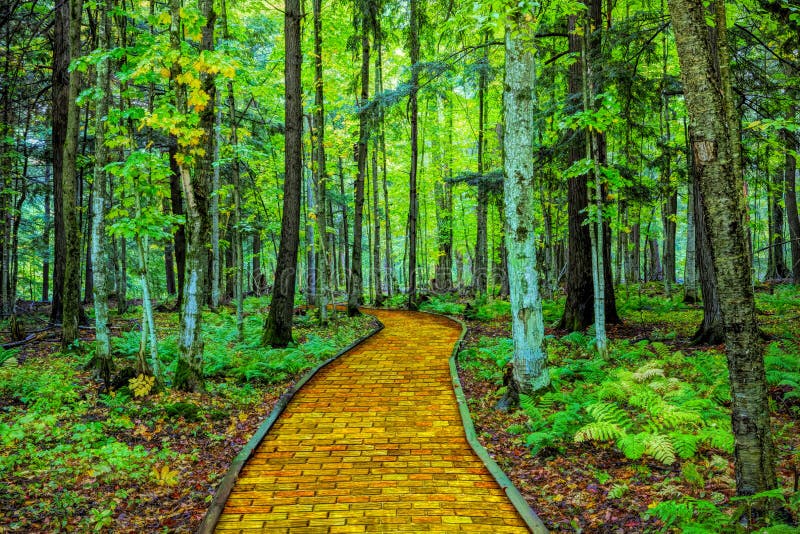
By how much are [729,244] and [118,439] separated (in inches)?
277

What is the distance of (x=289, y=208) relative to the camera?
38.8ft

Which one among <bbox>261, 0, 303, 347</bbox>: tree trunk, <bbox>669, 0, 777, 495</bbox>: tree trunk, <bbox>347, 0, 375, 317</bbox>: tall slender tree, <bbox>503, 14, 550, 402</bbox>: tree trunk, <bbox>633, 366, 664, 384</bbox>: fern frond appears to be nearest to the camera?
<bbox>669, 0, 777, 495</bbox>: tree trunk

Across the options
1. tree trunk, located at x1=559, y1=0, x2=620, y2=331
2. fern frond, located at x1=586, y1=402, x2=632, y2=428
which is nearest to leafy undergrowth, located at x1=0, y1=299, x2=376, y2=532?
fern frond, located at x1=586, y1=402, x2=632, y2=428

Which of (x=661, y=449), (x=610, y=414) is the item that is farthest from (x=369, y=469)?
(x=661, y=449)

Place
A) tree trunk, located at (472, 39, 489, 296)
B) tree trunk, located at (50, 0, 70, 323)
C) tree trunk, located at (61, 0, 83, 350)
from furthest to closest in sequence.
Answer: tree trunk, located at (472, 39, 489, 296), tree trunk, located at (50, 0, 70, 323), tree trunk, located at (61, 0, 83, 350)

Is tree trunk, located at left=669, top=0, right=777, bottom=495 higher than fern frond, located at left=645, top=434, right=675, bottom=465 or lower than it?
higher

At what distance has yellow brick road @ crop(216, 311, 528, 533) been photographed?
4098 millimetres

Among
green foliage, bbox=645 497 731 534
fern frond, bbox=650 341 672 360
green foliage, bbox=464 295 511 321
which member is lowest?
green foliage, bbox=645 497 731 534

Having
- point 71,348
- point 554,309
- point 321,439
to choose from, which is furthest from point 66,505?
point 554,309

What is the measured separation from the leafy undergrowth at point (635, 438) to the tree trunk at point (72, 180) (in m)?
8.15

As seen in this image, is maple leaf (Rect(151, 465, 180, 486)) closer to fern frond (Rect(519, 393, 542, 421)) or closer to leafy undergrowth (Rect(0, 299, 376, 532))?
leafy undergrowth (Rect(0, 299, 376, 532))

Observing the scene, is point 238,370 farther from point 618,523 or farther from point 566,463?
point 618,523

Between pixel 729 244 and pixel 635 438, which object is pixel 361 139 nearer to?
pixel 635 438

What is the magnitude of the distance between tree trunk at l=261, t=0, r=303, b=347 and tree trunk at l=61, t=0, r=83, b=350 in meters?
4.16
